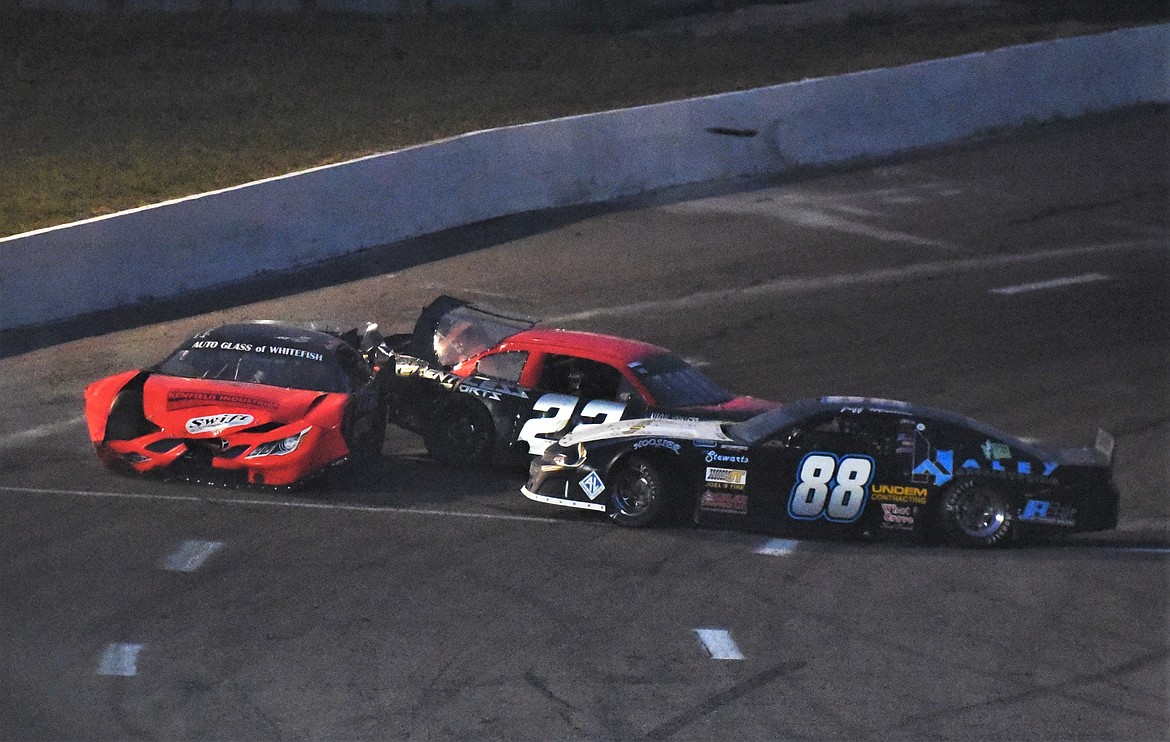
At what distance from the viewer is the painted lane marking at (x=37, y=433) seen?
40.9 ft

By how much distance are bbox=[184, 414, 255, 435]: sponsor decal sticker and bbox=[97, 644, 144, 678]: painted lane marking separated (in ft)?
10.7

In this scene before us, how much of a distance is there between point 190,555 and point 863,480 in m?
4.80

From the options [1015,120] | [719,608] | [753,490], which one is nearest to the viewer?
[719,608]

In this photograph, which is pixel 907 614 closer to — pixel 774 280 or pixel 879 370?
pixel 879 370

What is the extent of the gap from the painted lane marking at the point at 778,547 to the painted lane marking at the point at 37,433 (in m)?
6.48

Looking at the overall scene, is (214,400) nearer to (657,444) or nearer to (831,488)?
(657,444)

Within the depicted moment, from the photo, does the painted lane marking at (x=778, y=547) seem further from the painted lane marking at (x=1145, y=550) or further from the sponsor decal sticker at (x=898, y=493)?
the painted lane marking at (x=1145, y=550)

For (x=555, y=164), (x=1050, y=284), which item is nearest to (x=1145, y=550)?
(x=1050, y=284)

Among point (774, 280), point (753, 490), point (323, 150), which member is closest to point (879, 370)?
point (774, 280)

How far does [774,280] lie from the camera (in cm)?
1847

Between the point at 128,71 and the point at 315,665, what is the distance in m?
21.2

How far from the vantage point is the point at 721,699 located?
750 centimetres

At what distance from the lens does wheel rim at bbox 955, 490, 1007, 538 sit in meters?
10.5

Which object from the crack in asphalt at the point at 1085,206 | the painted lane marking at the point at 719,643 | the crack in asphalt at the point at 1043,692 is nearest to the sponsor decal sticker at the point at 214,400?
the painted lane marking at the point at 719,643
